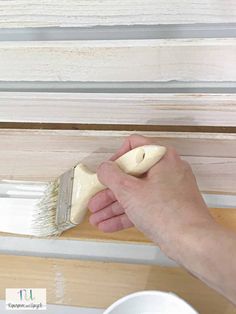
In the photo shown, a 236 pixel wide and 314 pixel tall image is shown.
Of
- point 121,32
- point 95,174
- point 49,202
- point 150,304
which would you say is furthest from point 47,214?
point 121,32

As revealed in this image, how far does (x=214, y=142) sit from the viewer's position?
0.84m

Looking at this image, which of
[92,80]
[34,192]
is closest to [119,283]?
[34,192]

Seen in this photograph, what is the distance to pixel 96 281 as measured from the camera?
0.88 m

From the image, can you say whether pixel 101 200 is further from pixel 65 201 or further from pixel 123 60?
pixel 123 60

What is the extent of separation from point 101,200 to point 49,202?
0.10 metres

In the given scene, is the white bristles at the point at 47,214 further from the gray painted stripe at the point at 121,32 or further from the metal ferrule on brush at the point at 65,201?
the gray painted stripe at the point at 121,32

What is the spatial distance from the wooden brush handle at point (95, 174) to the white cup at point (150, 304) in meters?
0.15

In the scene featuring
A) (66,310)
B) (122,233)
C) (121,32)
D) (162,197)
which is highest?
(121,32)

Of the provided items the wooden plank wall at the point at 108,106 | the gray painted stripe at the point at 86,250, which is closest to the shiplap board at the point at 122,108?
the wooden plank wall at the point at 108,106

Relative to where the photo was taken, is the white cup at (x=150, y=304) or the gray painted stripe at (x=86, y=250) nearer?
the white cup at (x=150, y=304)

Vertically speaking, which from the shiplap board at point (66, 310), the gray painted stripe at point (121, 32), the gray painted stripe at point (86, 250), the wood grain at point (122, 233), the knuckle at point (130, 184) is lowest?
the shiplap board at point (66, 310)

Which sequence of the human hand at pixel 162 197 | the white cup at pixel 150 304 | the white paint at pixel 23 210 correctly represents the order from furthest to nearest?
the white paint at pixel 23 210 → the white cup at pixel 150 304 → the human hand at pixel 162 197

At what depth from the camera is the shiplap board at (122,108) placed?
79 cm

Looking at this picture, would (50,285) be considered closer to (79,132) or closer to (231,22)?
(79,132)
